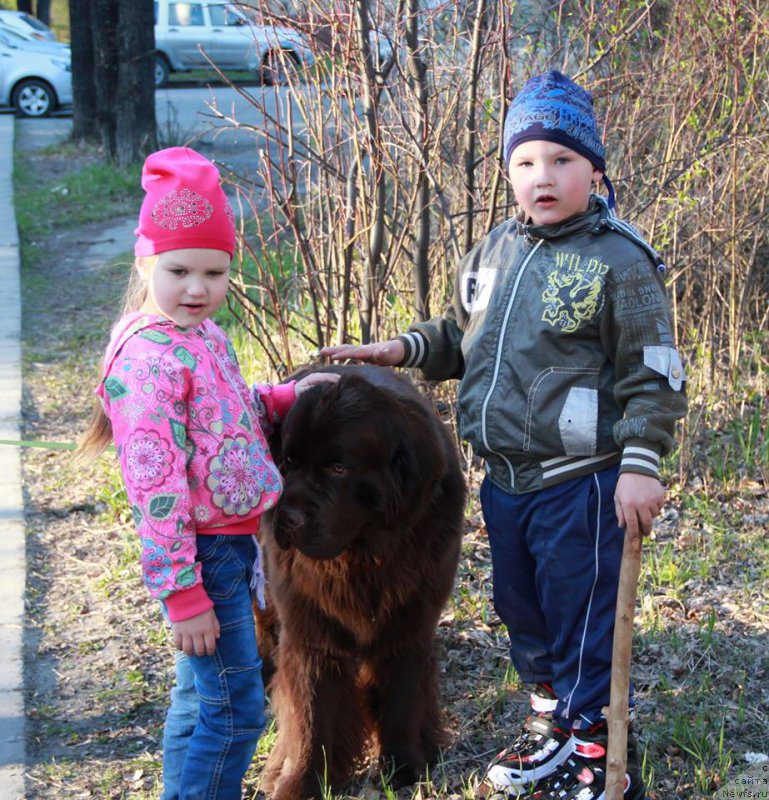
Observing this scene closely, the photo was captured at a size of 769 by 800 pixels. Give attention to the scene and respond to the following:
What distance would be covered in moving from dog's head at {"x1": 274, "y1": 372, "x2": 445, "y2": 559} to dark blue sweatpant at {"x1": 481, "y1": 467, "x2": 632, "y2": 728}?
32 centimetres

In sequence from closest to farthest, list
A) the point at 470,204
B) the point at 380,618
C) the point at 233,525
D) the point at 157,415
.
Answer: the point at 157,415 → the point at 233,525 → the point at 380,618 → the point at 470,204

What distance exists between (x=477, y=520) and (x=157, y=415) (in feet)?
8.89

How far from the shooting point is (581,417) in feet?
8.80

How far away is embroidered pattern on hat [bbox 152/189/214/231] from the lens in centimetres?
235

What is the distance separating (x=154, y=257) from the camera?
240 cm

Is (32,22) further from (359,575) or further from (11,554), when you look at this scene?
(359,575)

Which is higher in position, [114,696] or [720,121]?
[720,121]

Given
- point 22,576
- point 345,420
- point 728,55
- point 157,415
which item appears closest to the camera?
point 157,415

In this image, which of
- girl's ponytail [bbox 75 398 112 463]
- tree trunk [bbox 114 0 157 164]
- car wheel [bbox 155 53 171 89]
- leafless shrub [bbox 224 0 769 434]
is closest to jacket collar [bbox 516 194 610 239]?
girl's ponytail [bbox 75 398 112 463]

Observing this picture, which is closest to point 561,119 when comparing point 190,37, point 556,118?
point 556,118

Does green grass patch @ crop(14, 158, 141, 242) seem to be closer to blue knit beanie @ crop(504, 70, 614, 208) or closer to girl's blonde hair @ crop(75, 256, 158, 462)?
girl's blonde hair @ crop(75, 256, 158, 462)

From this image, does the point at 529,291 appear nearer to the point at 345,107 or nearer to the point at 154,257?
the point at 154,257

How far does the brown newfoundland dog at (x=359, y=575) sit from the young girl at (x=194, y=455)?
6.8 inches

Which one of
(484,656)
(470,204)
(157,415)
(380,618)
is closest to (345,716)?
(380,618)
